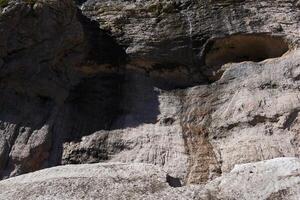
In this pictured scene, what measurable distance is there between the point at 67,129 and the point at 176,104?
3.00m

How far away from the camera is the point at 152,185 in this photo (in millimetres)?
9484

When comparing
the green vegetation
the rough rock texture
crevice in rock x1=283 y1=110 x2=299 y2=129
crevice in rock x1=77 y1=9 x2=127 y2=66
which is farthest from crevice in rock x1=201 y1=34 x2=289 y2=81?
the rough rock texture

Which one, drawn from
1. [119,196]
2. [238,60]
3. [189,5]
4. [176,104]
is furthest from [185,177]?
[189,5]

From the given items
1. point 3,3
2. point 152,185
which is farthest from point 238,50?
point 152,185

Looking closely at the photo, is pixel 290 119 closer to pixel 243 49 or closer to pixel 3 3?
pixel 243 49

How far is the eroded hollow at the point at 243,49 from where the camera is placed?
1627 cm

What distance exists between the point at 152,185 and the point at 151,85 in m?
6.86

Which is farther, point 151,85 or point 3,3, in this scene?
point 151,85

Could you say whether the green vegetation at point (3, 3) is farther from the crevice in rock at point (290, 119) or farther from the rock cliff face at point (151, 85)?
the crevice in rock at point (290, 119)

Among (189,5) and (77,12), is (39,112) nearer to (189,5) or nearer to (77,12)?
(77,12)

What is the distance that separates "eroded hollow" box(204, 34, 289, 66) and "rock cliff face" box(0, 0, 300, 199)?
0.10ft

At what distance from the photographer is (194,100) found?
1537 cm

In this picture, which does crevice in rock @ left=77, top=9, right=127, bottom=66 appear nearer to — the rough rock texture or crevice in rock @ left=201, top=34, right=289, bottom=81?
crevice in rock @ left=201, top=34, right=289, bottom=81

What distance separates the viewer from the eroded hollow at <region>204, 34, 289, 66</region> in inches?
640
